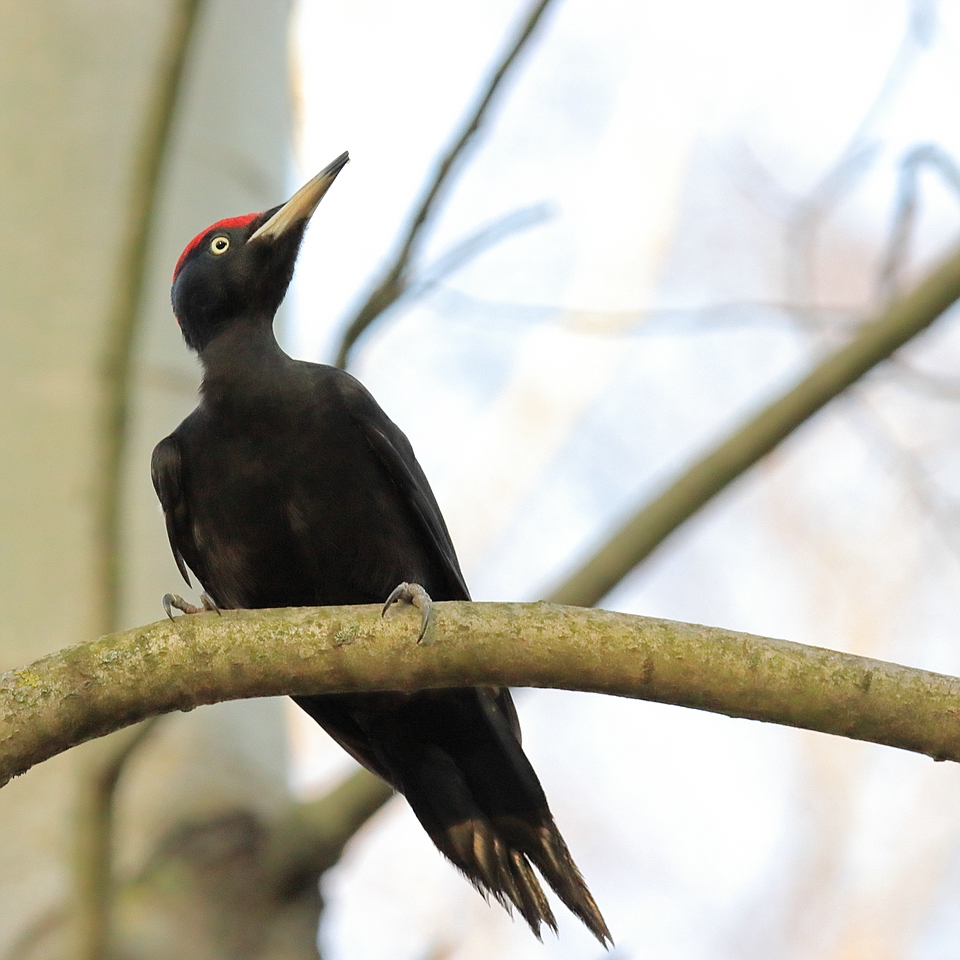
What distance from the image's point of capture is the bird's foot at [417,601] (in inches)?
101

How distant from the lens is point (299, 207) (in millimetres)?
4211

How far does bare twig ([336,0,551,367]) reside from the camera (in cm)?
322

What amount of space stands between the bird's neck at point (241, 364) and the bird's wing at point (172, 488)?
0.18 meters

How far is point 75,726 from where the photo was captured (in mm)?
2488

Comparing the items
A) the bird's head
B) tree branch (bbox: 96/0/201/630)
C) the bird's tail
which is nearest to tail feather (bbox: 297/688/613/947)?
the bird's tail

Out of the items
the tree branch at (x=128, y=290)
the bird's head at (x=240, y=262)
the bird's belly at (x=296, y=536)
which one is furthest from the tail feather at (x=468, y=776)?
the bird's head at (x=240, y=262)

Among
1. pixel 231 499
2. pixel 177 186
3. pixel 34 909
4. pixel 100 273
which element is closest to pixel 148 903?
pixel 34 909

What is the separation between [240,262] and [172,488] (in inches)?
32.2

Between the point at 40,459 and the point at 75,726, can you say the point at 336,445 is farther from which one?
the point at 75,726

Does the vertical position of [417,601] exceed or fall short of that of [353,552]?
it falls short

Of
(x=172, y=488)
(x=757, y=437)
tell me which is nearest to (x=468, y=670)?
(x=757, y=437)

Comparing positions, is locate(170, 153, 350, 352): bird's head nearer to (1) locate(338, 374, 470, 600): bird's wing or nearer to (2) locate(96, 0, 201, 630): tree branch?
(1) locate(338, 374, 470, 600): bird's wing

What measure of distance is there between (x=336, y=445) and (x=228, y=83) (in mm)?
1555

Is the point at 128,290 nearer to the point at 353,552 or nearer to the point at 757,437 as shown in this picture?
the point at 353,552
